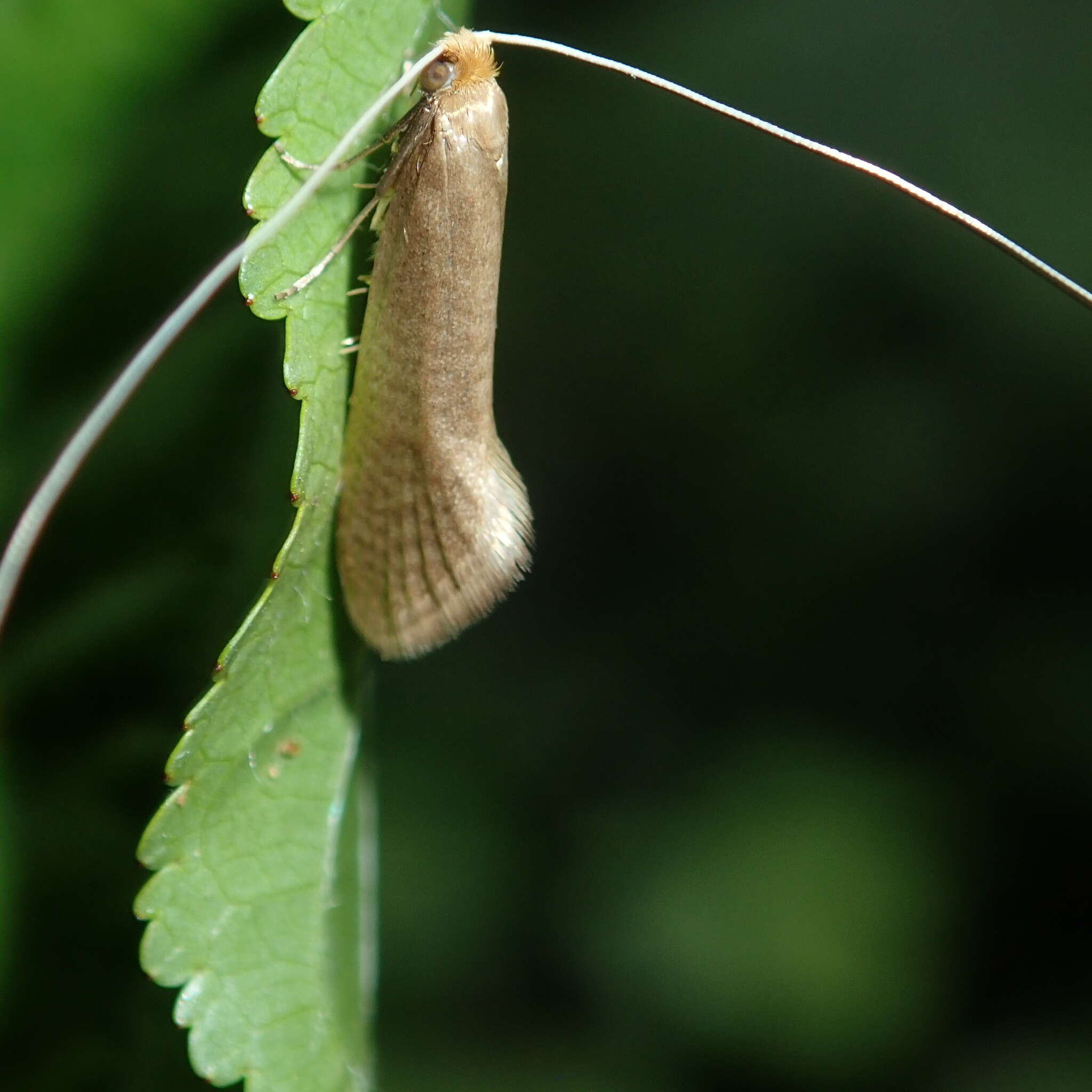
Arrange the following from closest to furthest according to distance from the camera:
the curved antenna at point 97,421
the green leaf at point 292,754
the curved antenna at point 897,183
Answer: the curved antenna at point 97,421, the curved antenna at point 897,183, the green leaf at point 292,754

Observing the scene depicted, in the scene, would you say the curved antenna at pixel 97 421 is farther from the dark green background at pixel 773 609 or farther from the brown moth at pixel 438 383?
the dark green background at pixel 773 609

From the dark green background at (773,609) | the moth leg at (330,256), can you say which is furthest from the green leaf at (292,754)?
the dark green background at (773,609)

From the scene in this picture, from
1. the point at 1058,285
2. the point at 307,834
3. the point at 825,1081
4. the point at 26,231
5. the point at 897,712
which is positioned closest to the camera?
the point at 1058,285

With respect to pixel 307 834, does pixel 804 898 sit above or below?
below

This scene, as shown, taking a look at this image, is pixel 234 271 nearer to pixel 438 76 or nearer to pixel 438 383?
pixel 438 383

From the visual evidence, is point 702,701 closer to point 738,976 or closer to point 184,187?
point 738,976

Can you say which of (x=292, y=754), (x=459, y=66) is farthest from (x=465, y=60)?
(x=292, y=754)

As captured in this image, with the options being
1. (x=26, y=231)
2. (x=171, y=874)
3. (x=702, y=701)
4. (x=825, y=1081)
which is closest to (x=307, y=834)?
(x=171, y=874)

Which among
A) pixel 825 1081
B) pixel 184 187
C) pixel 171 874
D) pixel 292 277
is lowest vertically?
pixel 825 1081
